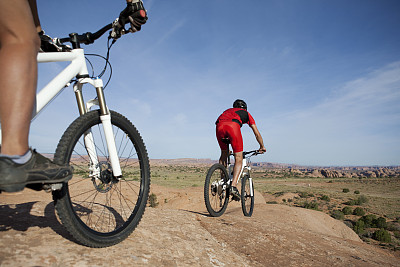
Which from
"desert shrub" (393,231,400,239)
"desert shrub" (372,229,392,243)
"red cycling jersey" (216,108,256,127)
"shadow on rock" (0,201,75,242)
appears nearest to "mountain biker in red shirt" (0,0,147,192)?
"shadow on rock" (0,201,75,242)

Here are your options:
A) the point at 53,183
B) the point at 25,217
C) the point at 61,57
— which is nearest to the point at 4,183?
the point at 53,183

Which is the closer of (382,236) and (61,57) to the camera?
(61,57)

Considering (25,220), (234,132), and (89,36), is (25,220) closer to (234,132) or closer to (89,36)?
(89,36)

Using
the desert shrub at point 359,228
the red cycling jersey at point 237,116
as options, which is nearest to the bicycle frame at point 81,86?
the red cycling jersey at point 237,116

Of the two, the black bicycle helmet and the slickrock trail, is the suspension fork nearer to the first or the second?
the slickrock trail

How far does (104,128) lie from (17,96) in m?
0.85

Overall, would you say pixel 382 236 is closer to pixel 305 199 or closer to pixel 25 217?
pixel 305 199

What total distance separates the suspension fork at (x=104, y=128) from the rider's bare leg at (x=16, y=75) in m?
0.71

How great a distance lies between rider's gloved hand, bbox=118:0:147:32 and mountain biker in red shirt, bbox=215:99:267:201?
3353mm

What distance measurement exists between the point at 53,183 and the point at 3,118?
1.60 ft

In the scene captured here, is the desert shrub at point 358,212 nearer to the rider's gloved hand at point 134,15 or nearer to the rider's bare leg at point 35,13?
the rider's gloved hand at point 134,15

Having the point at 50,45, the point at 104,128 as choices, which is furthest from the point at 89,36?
the point at 104,128

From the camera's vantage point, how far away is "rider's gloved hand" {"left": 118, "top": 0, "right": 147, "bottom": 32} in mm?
2057

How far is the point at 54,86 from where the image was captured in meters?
1.77
